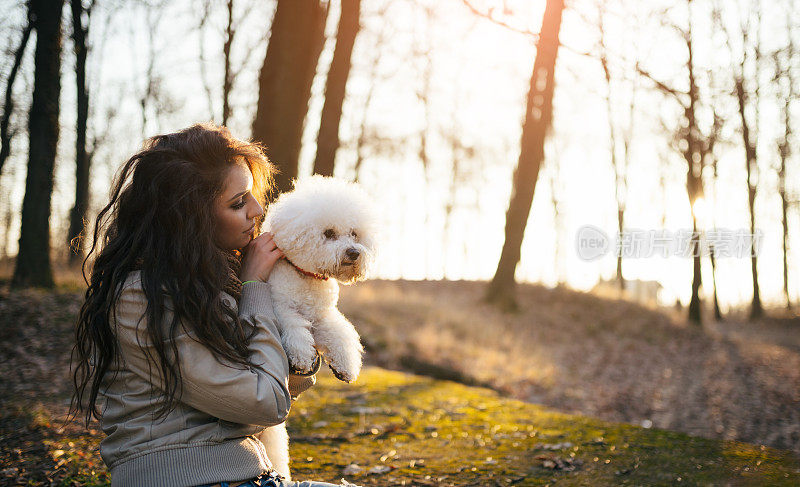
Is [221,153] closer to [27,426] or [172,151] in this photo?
[172,151]

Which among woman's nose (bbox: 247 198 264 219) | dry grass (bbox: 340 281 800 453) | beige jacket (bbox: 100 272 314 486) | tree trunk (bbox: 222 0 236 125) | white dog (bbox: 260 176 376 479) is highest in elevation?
tree trunk (bbox: 222 0 236 125)

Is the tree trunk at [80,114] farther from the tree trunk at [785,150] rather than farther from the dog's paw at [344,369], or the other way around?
the tree trunk at [785,150]

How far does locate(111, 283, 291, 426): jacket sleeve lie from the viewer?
1828 millimetres

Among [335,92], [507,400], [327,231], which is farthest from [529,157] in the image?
A: [327,231]

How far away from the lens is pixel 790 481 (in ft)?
10.2

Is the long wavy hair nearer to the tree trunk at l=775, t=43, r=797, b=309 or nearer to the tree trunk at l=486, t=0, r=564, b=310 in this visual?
the tree trunk at l=486, t=0, r=564, b=310

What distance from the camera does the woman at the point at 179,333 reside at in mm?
1850

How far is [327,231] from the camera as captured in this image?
226 centimetres

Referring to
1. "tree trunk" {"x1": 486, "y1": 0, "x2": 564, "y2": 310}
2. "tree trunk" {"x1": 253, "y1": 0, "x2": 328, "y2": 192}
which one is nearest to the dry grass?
"tree trunk" {"x1": 486, "y1": 0, "x2": 564, "y2": 310}

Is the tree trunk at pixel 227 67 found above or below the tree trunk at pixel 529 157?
above

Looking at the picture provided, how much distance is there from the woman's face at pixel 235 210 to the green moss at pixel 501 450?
173cm

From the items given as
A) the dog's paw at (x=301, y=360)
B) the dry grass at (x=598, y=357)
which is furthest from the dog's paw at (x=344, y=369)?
the dry grass at (x=598, y=357)

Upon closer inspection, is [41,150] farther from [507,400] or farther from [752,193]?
[752,193]

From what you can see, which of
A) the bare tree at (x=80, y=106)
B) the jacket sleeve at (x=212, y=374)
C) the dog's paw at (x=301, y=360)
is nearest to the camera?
the jacket sleeve at (x=212, y=374)
